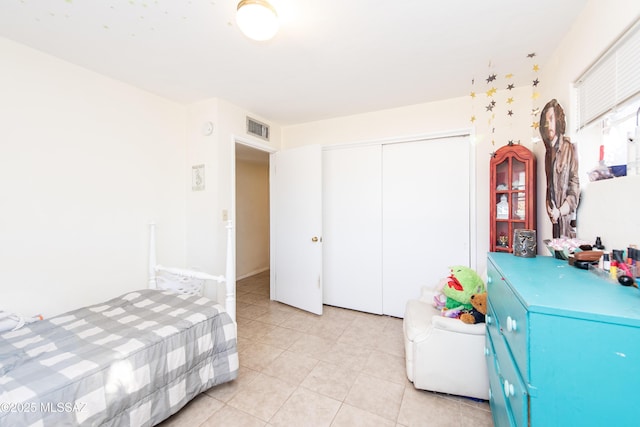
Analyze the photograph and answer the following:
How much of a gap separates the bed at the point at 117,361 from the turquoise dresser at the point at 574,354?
1.59 meters

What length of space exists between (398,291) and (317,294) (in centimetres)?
91

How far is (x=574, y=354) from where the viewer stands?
2.31ft

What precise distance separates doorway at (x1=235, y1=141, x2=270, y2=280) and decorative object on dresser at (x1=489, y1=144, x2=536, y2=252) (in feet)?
10.6

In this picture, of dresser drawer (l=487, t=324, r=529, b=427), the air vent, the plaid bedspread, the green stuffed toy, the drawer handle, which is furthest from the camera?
the air vent

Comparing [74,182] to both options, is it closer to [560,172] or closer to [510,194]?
[560,172]

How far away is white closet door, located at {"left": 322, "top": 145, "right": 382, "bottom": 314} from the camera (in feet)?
9.68

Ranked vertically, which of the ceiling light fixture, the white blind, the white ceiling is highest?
the white ceiling

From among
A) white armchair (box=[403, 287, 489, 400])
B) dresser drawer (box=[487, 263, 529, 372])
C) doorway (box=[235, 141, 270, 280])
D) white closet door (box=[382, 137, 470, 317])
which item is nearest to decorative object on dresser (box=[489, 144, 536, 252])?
white closet door (box=[382, 137, 470, 317])

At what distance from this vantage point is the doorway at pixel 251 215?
4.48m

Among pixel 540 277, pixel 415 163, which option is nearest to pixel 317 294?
pixel 415 163

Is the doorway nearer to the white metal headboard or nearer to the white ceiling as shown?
the white metal headboard

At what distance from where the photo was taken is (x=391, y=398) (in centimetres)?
167

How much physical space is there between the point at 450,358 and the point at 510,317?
2.92 ft

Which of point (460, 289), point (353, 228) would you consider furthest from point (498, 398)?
point (353, 228)
